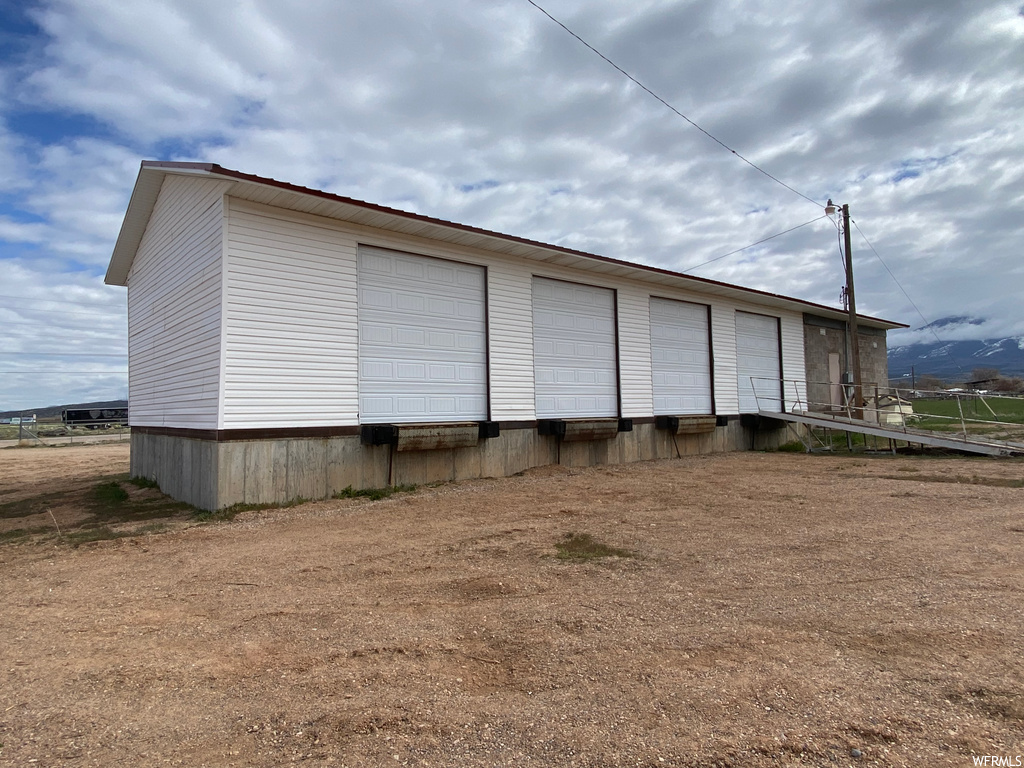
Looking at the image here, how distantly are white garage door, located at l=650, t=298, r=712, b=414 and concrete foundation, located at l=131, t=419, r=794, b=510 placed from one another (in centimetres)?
128

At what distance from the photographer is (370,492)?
953 cm

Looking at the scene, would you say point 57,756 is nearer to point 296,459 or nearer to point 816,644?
point 816,644

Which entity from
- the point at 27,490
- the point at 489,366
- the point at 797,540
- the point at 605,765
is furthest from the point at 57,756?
the point at 27,490

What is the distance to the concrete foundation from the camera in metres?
8.39

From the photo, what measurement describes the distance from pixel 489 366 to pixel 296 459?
156 inches

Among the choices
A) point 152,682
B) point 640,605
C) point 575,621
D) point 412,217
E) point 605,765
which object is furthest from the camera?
point 412,217

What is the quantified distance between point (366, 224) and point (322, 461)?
12.4 feet

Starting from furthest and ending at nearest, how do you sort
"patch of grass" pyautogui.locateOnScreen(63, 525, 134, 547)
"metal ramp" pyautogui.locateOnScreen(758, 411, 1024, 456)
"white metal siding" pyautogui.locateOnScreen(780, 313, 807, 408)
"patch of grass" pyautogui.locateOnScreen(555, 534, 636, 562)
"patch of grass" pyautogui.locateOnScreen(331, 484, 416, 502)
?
"white metal siding" pyautogui.locateOnScreen(780, 313, 807, 408) < "metal ramp" pyautogui.locateOnScreen(758, 411, 1024, 456) < "patch of grass" pyautogui.locateOnScreen(331, 484, 416, 502) < "patch of grass" pyautogui.locateOnScreen(63, 525, 134, 547) < "patch of grass" pyautogui.locateOnScreen(555, 534, 636, 562)

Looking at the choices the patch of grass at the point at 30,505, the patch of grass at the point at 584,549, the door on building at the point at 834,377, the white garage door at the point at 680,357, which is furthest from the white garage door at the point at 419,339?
the door on building at the point at 834,377

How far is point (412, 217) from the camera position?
977 centimetres

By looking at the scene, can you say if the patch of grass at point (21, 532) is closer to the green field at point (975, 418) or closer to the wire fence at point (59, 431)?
the green field at point (975, 418)

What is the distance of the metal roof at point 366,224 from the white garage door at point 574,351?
0.64 metres

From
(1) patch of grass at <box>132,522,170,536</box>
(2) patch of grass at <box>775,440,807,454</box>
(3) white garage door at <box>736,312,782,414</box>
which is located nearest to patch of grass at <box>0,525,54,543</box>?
(1) patch of grass at <box>132,522,170,536</box>

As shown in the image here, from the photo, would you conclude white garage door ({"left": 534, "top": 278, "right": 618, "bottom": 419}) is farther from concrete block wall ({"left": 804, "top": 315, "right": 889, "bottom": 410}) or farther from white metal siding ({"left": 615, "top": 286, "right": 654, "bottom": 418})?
concrete block wall ({"left": 804, "top": 315, "right": 889, "bottom": 410})
